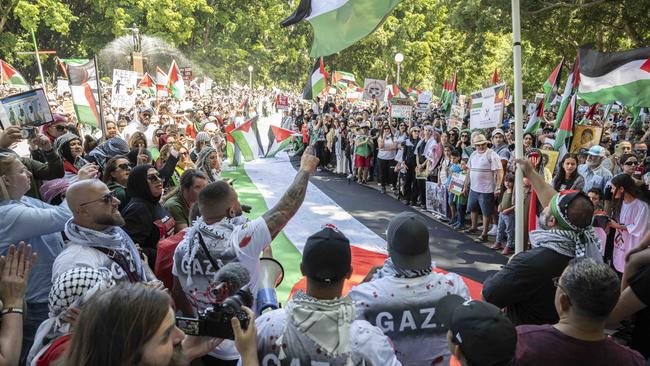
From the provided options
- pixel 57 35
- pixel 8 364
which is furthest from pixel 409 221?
pixel 57 35

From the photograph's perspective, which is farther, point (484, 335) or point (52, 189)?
point (52, 189)

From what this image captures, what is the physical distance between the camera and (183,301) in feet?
11.0

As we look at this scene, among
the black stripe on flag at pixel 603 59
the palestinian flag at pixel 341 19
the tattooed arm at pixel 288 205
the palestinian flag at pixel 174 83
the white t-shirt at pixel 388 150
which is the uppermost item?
the palestinian flag at pixel 174 83

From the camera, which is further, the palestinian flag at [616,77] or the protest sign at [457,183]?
the protest sign at [457,183]

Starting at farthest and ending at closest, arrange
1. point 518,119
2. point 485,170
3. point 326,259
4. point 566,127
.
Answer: point 485,170
point 566,127
point 518,119
point 326,259

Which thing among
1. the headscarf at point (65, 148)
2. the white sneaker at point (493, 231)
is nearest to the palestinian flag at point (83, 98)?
the headscarf at point (65, 148)

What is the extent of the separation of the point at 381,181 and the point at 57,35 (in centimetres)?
3603

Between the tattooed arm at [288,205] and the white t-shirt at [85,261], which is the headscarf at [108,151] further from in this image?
the tattooed arm at [288,205]

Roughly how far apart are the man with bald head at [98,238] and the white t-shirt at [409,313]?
1289mm

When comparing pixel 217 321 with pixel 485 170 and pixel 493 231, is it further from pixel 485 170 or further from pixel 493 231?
pixel 493 231

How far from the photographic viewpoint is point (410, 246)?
8.78 feet

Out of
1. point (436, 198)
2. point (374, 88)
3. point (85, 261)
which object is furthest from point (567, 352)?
point (374, 88)

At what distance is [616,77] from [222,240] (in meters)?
6.93

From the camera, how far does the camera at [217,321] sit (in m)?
1.81
